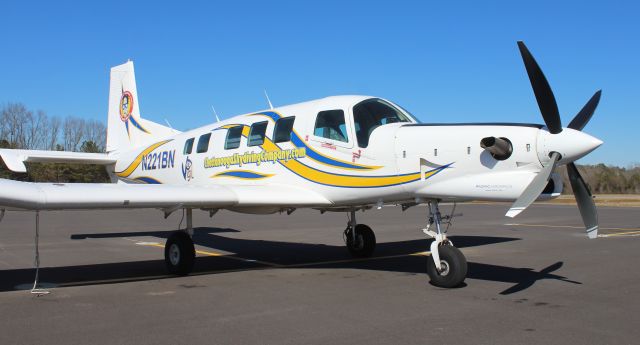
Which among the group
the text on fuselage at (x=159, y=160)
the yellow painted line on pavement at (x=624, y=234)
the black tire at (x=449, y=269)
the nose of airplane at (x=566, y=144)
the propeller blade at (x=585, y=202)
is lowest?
the yellow painted line on pavement at (x=624, y=234)

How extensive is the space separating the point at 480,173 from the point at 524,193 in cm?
69

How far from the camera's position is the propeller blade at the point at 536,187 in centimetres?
664

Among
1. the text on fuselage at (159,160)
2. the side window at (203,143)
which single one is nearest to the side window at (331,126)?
the side window at (203,143)

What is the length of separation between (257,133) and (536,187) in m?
5.51

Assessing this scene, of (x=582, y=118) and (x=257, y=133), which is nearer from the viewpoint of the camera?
(x=582, y=118)

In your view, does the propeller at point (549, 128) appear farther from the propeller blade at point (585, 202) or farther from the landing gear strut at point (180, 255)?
→ the landing gear strut at point (180, 255)

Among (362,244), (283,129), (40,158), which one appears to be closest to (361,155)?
(283,129)

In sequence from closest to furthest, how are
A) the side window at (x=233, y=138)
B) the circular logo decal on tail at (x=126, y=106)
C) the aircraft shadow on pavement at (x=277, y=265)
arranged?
the aircraft shadow on pavement at (x=277, y=265), the side window at (x=233, y=138), the circular logo decal on tail at (x=126, y=106)

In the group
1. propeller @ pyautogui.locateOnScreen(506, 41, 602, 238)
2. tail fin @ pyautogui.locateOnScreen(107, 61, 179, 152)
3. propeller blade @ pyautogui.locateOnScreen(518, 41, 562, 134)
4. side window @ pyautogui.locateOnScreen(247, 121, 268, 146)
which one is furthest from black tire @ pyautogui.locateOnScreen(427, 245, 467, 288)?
tail fin @ pyautogui.locateOnScreen(107, 61, 179, 152)

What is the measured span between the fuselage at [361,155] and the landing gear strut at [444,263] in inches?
24.8

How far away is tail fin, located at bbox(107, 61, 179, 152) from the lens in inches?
596

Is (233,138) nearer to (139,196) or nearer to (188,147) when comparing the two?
(188,147)

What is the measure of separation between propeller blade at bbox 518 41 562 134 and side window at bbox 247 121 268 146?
4.95 m

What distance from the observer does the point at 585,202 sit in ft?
25.5
